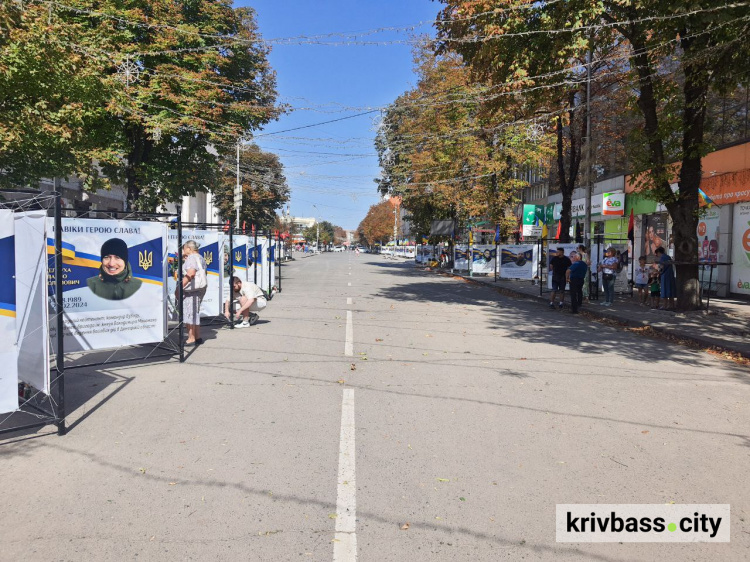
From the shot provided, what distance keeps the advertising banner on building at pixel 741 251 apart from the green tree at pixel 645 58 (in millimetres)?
4839

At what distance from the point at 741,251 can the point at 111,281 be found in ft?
62.1

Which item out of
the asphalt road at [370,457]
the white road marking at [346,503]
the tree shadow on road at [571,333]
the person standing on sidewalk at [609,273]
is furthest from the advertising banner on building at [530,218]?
the white road marking at [346,503]

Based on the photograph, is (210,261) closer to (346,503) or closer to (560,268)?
(346,503)

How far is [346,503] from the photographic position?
3.80 metres

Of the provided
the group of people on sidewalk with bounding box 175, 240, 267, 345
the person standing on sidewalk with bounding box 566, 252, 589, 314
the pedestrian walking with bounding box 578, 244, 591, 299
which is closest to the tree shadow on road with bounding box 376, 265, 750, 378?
the person standing on sidewalk with bounding box 566, 252, 589, 314

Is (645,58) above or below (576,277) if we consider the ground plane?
above

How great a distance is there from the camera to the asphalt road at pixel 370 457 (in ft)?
11.0

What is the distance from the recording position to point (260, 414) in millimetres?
5820

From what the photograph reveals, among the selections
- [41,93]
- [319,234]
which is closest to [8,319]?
[41,93]

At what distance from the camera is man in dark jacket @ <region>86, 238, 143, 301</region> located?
24.0ft

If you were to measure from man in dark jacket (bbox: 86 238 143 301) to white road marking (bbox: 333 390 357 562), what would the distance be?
3908 millimetres

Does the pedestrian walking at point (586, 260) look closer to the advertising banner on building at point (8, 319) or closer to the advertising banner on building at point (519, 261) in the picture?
the advertising banner on building at point (519, 261)

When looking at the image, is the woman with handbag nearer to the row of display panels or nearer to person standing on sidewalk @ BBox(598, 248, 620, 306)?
the row of display panels

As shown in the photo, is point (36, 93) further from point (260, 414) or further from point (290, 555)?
point (290, 555)
